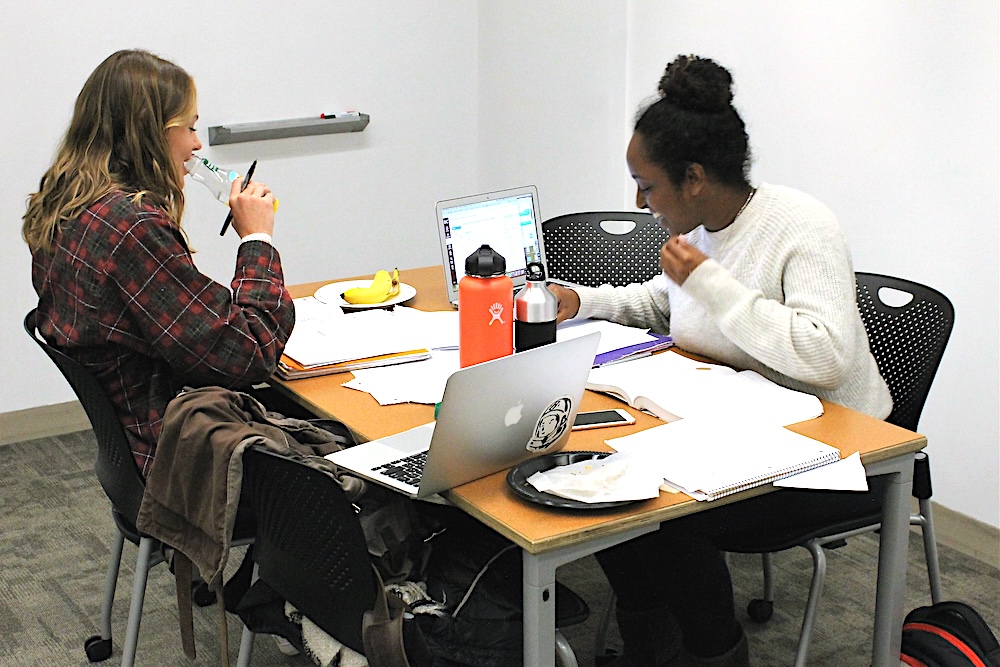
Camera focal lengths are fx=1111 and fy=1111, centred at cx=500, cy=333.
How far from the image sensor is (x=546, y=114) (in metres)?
4.14

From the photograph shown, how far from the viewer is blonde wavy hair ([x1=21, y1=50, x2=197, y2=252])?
2.07 meters

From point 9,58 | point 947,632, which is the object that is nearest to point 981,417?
point 947,632

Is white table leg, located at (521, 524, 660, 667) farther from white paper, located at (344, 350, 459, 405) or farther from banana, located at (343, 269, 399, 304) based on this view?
banana, located at (343, 269, 399, 304)

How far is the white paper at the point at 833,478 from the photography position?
1.62m

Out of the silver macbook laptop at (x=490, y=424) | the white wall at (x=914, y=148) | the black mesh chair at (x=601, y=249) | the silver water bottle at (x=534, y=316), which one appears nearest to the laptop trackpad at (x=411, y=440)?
the silver macbook laptop at (x=490, y=424)

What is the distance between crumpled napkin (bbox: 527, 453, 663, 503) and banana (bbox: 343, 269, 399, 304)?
41.3 inches

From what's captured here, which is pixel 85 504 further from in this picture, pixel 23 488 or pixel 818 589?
pixel 818 589

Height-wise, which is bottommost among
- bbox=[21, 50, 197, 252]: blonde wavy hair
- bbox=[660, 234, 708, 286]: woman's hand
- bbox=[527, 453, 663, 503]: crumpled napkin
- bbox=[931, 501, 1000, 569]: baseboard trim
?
bbox=[931, 501, 1000, 569]: baseboard trim

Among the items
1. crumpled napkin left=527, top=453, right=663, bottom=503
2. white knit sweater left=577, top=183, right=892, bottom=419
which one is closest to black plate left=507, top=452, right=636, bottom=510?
crumpled napkin left=527, top=453, right=663, bottom=503

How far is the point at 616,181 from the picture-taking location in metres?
3.90

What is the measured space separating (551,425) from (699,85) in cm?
78

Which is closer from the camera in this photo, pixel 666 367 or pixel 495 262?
pixel 495 262

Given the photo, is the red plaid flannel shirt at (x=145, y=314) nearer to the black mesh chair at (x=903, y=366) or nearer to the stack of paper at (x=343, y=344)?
the stack of paper at (x=343, y=344)

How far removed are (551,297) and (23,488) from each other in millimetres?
2201
